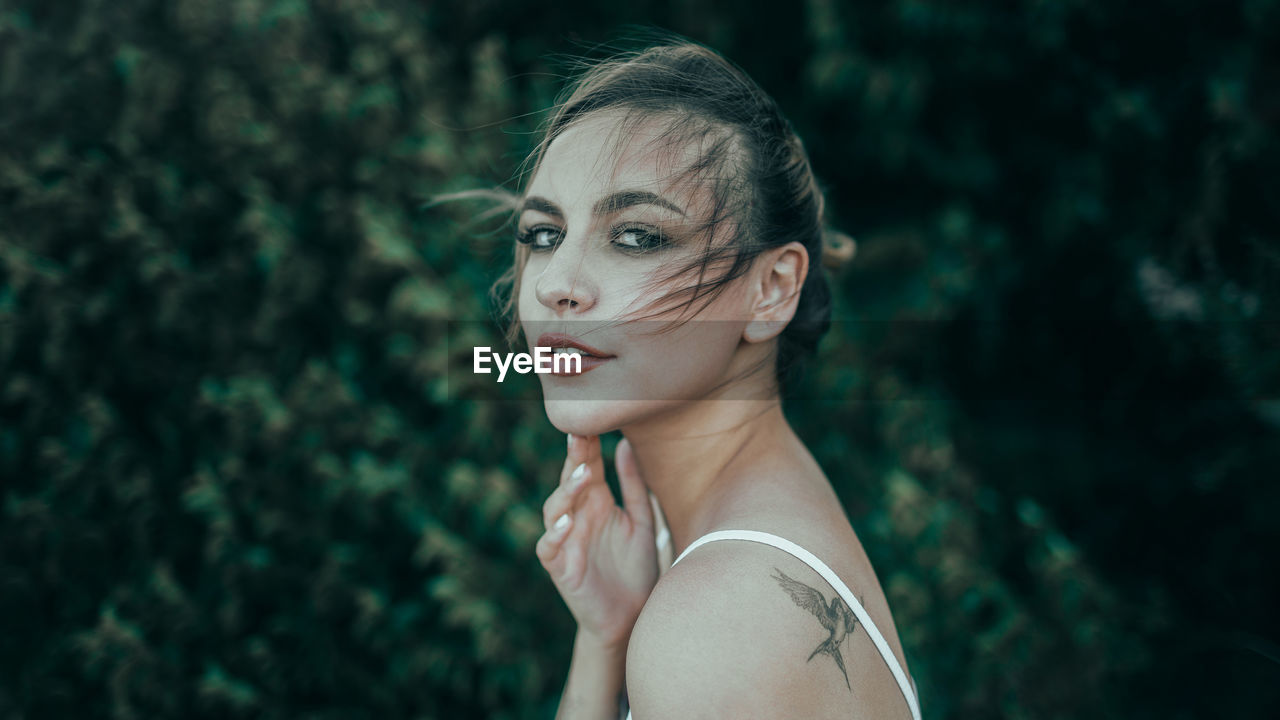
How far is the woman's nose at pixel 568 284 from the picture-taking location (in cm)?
110

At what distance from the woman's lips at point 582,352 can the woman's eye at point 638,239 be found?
0.16 meters

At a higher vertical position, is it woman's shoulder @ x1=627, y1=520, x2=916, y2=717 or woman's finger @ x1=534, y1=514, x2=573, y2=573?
woman's shoulder @ x1=627, y1=520, x2=916, y2=717

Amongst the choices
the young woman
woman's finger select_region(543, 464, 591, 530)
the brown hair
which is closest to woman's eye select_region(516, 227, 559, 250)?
the young woman

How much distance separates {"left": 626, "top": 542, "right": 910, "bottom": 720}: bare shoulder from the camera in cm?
87

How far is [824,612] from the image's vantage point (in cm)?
98

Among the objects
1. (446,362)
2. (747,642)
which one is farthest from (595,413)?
(446,362)

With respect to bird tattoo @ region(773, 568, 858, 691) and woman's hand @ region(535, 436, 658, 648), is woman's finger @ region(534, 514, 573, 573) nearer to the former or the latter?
woman's hand @ region(535, 436, 658, 648)

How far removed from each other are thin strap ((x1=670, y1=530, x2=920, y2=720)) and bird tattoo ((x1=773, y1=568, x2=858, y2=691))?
0.11 feet

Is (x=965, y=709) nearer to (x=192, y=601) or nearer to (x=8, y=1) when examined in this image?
(x=192, y=601)

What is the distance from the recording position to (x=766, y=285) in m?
1.24

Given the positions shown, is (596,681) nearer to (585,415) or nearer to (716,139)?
(585,415)

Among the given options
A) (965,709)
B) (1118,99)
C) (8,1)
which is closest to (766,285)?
(965,709)

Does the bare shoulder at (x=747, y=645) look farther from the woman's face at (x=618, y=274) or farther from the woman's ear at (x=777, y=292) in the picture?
the woman's ear at (x=777, y=292)

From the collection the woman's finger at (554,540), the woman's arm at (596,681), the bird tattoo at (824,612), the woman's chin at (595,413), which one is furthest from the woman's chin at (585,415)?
the woman's arm at (596,681)
